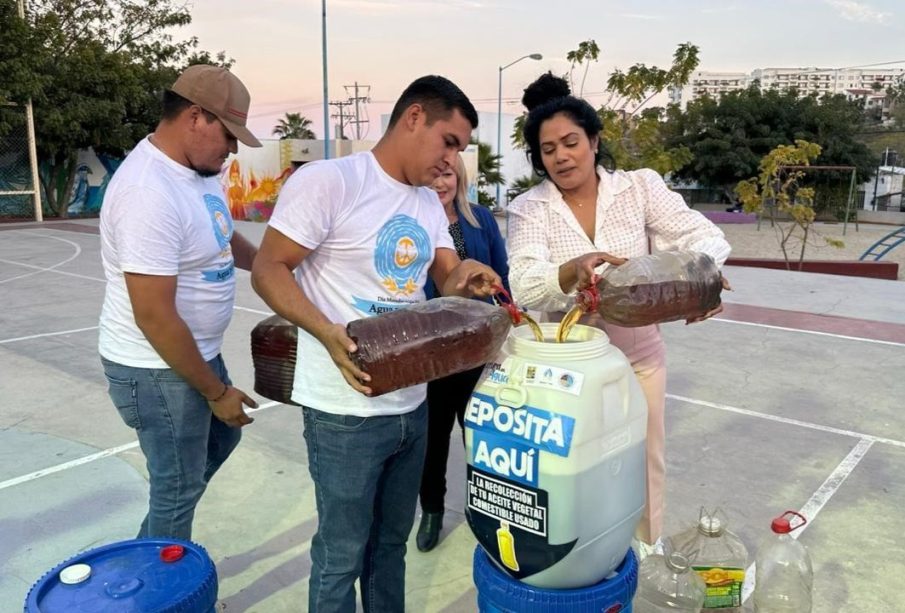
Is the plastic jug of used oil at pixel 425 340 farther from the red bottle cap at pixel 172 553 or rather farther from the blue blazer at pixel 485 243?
the blue blazer at pixel 485 243

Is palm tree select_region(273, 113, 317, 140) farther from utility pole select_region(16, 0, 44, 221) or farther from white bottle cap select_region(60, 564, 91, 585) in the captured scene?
white bottle cap select_region(60, 564, 91, 585)

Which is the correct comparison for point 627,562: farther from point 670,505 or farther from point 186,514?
point 670,505

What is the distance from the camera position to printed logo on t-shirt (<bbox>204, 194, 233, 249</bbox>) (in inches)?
91.8

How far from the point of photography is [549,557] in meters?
1.68

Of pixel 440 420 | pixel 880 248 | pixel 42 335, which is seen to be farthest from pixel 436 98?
pixel 880 248

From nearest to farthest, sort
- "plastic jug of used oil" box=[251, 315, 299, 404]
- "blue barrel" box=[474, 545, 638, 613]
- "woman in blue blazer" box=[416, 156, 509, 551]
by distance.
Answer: "blue barrel" box=[474, 545, 638, 613]
"plastic jug of used oil" box=[251, 315, 299, 404]
"woman in blue blazer" box=[416, 156, 509, 551]

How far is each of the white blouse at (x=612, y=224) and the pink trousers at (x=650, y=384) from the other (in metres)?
0.27

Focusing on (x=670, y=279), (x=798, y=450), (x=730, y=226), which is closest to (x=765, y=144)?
(x=730, y=226)

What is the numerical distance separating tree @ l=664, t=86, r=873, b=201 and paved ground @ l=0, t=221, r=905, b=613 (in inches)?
1214

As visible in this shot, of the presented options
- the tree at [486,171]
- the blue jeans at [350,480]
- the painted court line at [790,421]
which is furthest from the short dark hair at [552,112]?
the tree at [486,171]

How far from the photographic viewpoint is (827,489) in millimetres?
3801

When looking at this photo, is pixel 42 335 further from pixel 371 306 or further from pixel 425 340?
pixel 425 340

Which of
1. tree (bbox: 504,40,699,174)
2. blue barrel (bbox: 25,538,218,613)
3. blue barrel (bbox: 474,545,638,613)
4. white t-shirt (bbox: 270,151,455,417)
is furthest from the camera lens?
tree (bbox: 504,40,699,174)

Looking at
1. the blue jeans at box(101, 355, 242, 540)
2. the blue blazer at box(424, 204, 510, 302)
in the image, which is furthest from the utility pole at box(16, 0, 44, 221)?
the blue jeans at box(101, 355, 242, 540)
